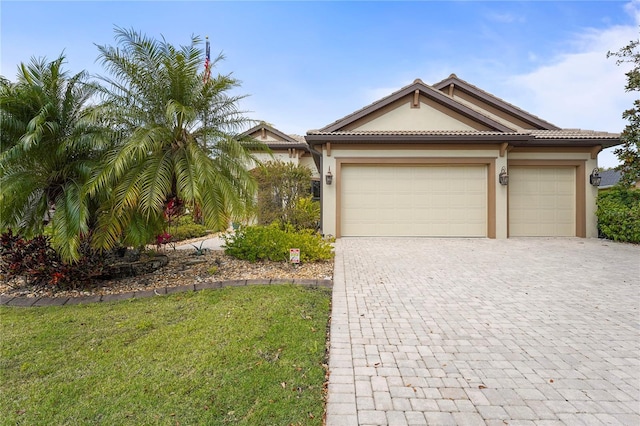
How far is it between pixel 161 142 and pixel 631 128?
12.7m

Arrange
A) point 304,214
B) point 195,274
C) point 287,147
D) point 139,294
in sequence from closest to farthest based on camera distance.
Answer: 1. point 139,294
2. point 195,274
3. point 304,214
4. point 287,147

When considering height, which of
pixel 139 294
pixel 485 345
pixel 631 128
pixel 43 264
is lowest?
pixel 485 345

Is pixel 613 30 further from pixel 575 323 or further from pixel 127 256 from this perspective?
pixel 127 256

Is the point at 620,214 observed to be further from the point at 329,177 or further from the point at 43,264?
the point at 43,264

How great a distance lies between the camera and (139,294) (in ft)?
16.3

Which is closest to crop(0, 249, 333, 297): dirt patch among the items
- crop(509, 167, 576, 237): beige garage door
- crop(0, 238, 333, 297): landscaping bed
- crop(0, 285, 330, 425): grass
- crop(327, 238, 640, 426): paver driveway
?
crop(0, 238, 333, 297): landscaping bed

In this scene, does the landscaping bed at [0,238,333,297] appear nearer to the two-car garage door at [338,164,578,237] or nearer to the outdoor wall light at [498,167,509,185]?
the two-car garage door at [338,164,578,237]

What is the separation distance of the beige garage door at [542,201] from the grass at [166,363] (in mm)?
10054

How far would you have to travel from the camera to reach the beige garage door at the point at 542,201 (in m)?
11.1

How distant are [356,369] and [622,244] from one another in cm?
1152

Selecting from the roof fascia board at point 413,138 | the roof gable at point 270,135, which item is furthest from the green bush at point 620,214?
the roof gable at point 270,135

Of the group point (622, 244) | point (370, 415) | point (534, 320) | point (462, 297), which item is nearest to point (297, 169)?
point (462, 297)

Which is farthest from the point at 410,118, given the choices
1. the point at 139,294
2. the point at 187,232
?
the point at 139,294

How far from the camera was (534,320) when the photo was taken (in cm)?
393
